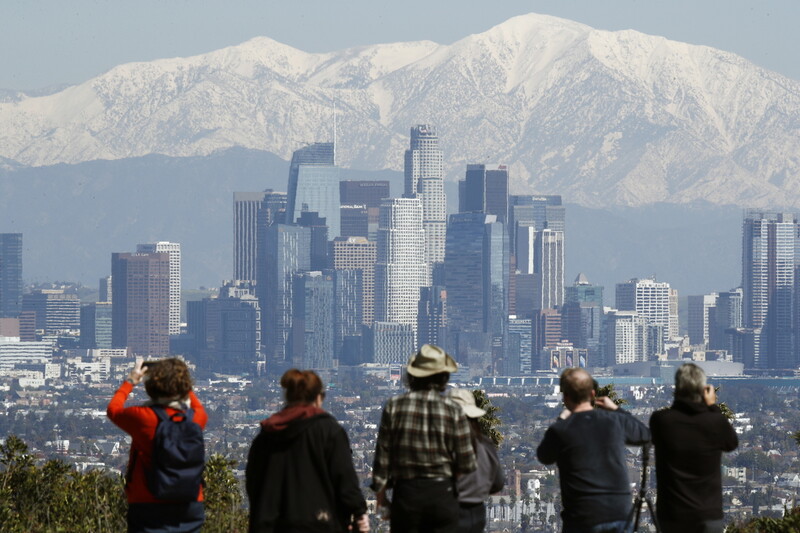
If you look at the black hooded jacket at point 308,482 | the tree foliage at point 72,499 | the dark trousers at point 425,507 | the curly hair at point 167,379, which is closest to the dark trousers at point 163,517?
the black hooded jacket at point 308,482

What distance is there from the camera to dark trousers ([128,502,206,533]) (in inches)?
440

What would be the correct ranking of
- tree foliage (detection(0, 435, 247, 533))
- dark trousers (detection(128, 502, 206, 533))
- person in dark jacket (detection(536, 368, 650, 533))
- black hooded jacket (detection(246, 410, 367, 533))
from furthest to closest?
tree foliage (detection(0, 435, 247, 533))
person in dark jacket (detection(536, 368, 650, 533))
dark trousers (detection(128, 502, 206, 533))
black hooded jacket (detection(246, 410, 367, 533))

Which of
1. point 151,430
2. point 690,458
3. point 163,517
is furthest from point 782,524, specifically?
point 151,430

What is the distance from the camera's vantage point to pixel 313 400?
36.1ft

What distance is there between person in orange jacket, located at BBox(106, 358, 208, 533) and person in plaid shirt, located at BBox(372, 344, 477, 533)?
45.5 inches

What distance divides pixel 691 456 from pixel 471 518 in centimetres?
146

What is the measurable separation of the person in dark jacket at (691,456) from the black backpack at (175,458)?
2909 mm

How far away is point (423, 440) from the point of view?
438 inches

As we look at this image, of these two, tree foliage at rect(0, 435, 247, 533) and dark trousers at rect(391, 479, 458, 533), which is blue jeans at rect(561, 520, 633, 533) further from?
tree foliage at rect(0, 435, 247, 533)

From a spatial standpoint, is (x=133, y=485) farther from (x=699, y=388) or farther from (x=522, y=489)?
(x=522, y=489)

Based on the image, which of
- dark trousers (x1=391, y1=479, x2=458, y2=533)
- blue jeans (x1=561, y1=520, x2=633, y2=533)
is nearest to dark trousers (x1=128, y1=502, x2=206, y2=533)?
dark trousers (x1=391, y1=479, x2=458, y2=533)

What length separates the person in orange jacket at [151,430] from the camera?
1107 centimetres

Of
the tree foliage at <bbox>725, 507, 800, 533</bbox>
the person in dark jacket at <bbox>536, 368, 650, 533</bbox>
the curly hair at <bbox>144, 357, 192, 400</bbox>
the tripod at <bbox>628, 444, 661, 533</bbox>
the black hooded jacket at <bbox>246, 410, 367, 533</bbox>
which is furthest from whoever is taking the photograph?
the tree foliage at <bbox>725, 507, 800, 533</bbox>

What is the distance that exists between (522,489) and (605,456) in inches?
4267
